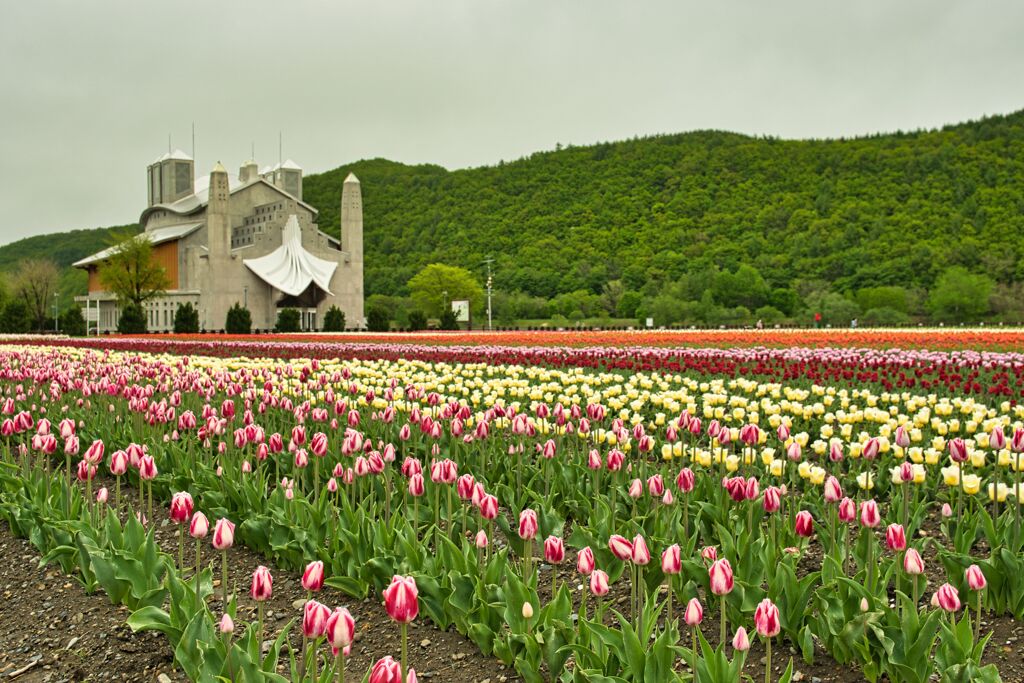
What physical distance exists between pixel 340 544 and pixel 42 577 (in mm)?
1827

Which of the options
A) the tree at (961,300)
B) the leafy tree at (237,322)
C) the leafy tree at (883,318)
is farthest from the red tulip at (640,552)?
the tree at (961,300)

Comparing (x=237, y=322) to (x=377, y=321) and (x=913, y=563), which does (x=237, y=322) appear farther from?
(x=913, y=563)

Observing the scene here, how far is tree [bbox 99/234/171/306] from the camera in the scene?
192 ft

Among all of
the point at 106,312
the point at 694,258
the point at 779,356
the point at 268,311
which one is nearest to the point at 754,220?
the point at 694,258

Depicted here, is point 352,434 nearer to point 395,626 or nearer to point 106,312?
point 395,626

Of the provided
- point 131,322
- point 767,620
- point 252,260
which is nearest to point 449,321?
point 131,322

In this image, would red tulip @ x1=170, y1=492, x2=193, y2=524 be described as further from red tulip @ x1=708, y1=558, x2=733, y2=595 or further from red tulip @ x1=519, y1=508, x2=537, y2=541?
red tulip @ x1=708, y1=558, x2=733, y2=595

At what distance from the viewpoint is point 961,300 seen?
49969mm

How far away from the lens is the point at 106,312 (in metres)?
73.9

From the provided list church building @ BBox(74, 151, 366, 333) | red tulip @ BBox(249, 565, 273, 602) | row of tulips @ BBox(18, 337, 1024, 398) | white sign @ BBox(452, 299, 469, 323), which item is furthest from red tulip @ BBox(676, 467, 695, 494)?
church building @ BBox(74, 151, 366, 333)

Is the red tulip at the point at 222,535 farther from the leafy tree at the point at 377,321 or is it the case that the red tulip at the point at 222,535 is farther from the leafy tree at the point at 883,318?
the leafy tree at the point at 883,318

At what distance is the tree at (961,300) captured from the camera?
49.8 meters

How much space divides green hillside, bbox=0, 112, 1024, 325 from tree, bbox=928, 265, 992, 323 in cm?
716

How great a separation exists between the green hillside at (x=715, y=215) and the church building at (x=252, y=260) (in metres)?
21.3
